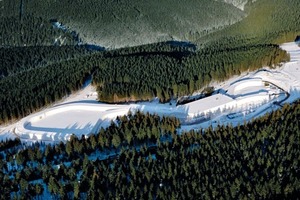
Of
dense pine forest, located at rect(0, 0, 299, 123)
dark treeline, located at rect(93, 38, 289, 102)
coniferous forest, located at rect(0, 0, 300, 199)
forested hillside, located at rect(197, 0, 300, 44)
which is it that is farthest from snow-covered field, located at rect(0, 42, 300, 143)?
forested hillside, located at rect(197, 0, 300, 44)

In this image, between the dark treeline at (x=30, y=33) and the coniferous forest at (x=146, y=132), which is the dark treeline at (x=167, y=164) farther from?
the dark treeline at (x=30, y=33)

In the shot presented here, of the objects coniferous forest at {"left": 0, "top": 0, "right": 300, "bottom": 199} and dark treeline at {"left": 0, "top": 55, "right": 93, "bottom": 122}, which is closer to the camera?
coniferous forest at {"left": 0, "top": 0, "right": 300, "bottom": 199}

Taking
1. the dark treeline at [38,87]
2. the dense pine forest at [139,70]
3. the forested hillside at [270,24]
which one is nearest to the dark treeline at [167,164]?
the dense pine forest at [139,70]

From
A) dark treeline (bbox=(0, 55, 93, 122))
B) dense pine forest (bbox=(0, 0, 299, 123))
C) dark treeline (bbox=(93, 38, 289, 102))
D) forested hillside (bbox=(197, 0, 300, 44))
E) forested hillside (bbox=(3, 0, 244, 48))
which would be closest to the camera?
dark treeline (bbox=(0, 55, 93, 122))

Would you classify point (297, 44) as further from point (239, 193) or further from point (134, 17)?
point (134, 17)

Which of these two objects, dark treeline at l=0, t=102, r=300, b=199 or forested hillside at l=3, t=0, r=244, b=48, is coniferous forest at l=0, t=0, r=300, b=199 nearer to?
dark treeline at l=0, t=102, r=300, b=199

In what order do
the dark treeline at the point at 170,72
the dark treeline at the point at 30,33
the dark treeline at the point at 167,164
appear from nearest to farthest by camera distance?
the dark treeline at the point at 167,164 < the dark treeline at the point at 170,72 < the dark treeline at the point at 30,33
